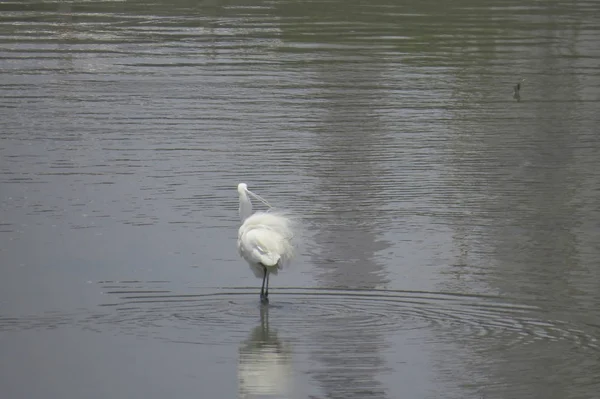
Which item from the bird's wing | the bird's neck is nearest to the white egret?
the bird's wing

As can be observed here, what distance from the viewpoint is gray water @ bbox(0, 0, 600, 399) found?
10109 mm

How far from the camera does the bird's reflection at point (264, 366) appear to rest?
945 centimetres

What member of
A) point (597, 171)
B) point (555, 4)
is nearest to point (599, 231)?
point (597, 171)

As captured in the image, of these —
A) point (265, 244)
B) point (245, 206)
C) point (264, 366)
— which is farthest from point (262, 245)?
point (264, 366)

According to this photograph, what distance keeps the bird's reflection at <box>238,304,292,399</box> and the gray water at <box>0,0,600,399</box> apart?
0.08ft

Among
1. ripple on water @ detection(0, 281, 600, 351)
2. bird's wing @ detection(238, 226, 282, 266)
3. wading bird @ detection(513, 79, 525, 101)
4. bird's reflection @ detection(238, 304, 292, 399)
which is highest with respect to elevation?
bird's wing @ detection(238, 226, 282, 266)

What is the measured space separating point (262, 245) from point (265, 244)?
25 mm

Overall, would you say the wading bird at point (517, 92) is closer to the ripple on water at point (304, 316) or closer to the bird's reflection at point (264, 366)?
the ripple on water at point (304, 316)

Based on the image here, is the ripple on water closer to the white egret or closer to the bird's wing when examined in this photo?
the white egret

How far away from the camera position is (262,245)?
11414mm

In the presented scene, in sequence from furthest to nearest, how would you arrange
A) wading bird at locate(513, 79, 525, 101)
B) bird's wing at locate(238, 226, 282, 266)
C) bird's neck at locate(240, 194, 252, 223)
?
wading bird at locate(513, 79, 525, 101), bird's neck at locate(240, 194, 252, 223), bird's wing at locate(238, 226, 282, 266)

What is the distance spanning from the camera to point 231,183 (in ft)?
53.9

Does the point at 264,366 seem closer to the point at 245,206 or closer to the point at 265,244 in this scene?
the point at 265,244

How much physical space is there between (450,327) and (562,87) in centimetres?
1352
